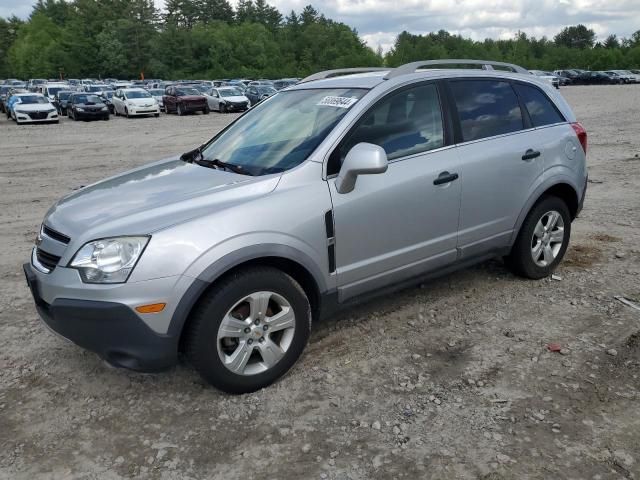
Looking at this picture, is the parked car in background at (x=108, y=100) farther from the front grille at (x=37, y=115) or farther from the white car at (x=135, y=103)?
the front grille at (x=37, y=115)

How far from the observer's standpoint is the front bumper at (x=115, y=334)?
292 cm

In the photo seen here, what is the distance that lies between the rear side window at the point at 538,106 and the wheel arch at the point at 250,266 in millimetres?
2482

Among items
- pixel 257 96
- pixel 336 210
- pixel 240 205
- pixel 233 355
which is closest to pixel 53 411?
pixel 233 355

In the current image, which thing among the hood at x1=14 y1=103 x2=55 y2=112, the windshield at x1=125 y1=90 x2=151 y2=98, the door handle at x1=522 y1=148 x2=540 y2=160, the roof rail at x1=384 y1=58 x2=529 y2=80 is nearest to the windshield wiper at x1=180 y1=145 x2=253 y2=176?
the roof rail at x1=384 y1=58 x2=529 y2=80

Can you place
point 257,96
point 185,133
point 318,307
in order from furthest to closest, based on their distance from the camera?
point 257,96 < point 185,133 < point 318,307

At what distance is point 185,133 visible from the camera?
64.6 ft

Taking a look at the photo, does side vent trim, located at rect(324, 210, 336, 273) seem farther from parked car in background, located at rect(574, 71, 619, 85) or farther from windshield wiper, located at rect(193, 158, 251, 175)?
parked car in background, located at rect(574, 71, 619, 85)

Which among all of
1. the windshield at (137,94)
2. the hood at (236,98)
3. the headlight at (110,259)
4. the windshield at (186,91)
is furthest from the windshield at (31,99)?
the headlight at (110,259)

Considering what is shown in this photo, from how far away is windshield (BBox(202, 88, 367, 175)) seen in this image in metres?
3.65

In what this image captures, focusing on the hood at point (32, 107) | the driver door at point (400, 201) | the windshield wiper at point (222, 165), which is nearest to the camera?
the driver door at point (400, 201)

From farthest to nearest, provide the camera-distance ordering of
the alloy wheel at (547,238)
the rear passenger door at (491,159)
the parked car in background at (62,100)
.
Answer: the parked car in background at (62,100) < the alloy wheel at (547,238) < the rear passenger door at (491,159)

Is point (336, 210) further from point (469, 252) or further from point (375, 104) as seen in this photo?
point (469, 252)

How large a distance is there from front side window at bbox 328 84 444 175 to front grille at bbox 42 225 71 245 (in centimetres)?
157

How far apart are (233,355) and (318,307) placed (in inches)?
25.5
